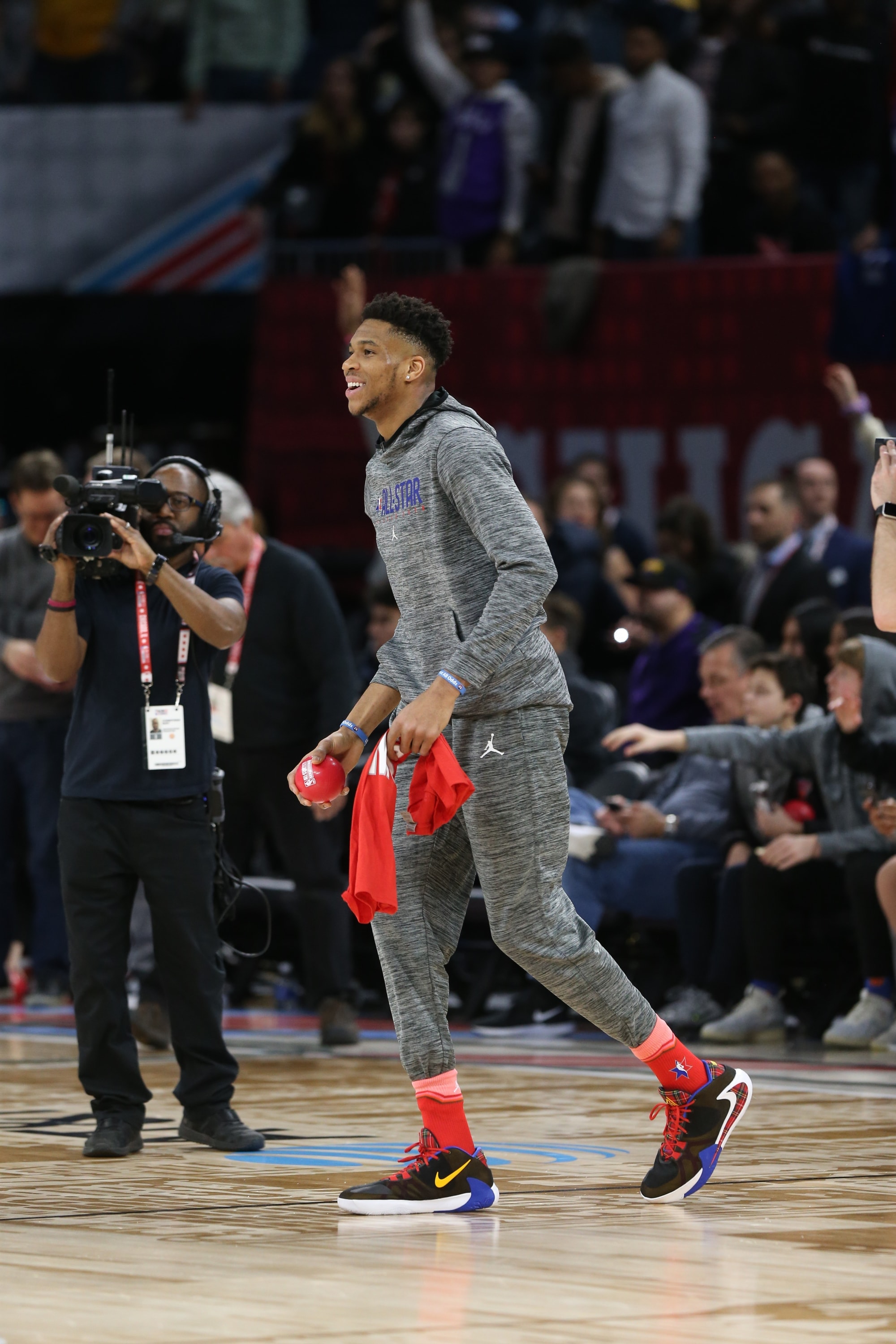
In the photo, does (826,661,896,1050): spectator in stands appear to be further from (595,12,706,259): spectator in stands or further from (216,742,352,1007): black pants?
(595,12,706,259): spectator in stands

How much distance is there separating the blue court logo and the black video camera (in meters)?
1.52

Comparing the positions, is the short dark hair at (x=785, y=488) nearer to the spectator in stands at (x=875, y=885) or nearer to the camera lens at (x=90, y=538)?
the spectator in stands at (x=875, y=885)

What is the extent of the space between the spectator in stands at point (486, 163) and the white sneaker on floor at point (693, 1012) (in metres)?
6.18

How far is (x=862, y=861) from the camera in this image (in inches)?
304

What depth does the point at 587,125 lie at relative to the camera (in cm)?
1298

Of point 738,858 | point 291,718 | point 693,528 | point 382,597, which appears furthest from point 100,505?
point 693,528

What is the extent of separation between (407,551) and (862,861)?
3627mm

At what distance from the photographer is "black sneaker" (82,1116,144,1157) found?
5293mm

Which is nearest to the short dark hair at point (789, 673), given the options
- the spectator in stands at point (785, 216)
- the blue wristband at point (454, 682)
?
the blue wristband at point (454, 682)

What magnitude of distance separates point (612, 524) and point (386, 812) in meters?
6.83

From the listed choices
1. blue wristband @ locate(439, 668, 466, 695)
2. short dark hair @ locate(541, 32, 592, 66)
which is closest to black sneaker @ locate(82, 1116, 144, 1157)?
blue wristband @ locate(439, 668, 466, 695)

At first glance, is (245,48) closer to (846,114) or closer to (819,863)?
(846,114)

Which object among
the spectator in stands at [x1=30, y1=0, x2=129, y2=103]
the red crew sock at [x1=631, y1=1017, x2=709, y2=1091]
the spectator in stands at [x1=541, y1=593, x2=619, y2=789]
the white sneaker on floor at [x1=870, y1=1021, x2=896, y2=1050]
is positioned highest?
the spectator in stands at [x1=30, y1=0, x2=129, y2=103]

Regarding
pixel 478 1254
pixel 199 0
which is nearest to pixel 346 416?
pixel 199 0
